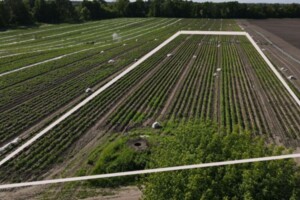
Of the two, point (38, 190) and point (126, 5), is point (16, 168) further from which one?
point (126, 5)

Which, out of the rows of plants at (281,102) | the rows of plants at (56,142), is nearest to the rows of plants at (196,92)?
the rows of plants at (281,102)

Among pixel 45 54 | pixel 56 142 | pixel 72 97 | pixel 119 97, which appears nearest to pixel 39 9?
pixel 45 54

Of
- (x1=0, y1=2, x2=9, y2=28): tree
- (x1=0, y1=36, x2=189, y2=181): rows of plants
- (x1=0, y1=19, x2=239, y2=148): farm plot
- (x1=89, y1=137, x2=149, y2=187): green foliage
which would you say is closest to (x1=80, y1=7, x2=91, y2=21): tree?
(x1=0, y1=2, x2=9, y2=28): tree

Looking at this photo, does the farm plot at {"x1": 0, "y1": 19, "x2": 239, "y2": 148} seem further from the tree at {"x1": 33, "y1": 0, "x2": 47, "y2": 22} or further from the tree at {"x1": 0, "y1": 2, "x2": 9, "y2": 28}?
the tree at {"x1": 33, "y1": 0, "x2": 47, "y2": 22}

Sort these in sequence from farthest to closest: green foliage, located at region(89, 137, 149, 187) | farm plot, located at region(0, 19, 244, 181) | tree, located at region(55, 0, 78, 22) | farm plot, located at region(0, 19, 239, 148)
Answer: tree, located at region(55, 0, 78, 22) < farm plot, located at region(0, 19, 239, 148) < farm plot, located at region(0, 19, 244, 181) < green foliage, located at region(89, 137, 149, 187)

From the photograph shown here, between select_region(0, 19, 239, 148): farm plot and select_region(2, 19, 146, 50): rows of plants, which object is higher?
select_region(2, 19, 146, 50): rows of plants
